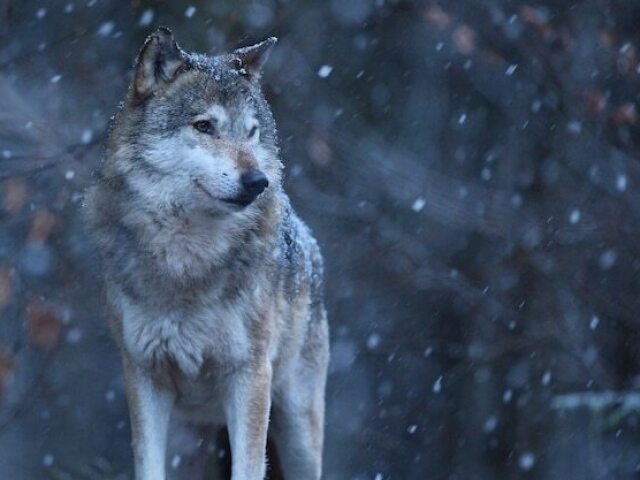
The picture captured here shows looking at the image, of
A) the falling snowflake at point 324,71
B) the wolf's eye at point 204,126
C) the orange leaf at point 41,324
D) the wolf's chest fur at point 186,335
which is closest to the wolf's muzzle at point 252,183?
the wolf's eye at point 204,126

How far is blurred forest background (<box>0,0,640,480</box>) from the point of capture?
6887 mm

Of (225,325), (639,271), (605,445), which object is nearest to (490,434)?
(605,445)

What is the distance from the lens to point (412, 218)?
864 cm

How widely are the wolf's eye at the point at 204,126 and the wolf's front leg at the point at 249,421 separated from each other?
909 mm

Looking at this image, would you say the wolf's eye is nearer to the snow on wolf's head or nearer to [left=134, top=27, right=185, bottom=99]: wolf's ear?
the snow on wolf's head

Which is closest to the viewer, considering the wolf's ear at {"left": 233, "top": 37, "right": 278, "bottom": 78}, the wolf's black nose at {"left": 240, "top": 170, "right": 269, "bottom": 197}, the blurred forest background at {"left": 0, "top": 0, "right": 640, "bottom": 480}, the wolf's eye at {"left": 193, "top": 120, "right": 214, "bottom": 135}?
the wolf's black nose at {"left": 240, "top": 170, "right": 269, "bottom": 197}

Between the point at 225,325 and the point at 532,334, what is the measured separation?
16.2 feet

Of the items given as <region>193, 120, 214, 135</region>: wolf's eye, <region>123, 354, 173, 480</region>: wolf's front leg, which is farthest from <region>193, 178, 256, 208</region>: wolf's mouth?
<region>123, 354, 173, 480</region>: wolf's front leg

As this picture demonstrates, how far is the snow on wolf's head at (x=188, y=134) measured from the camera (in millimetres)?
3736

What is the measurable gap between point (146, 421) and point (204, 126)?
1.11 m

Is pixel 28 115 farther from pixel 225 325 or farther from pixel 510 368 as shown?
pixel 510 368

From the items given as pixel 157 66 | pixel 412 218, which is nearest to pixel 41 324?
pixel 157 66

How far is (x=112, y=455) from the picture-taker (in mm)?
7242

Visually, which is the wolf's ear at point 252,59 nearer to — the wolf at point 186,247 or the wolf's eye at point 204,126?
the wolf at point 186,247
